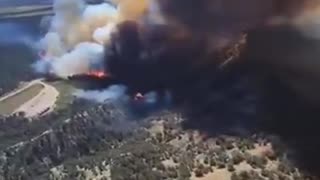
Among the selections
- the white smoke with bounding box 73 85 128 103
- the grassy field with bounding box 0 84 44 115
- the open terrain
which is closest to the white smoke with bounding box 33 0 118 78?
the white smoke with bounding box 73 85 128 103

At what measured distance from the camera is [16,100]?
15.6 meters

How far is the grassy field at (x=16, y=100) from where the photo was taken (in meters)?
15.5

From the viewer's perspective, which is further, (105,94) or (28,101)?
(28,101)

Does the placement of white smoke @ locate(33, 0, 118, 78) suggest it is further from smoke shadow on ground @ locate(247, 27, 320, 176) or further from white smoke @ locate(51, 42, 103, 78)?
smoke shadow on ground @ locate(247, 27, 320, 176)

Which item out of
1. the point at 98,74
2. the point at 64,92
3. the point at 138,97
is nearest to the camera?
the point at 138,97

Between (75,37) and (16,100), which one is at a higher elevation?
(75,37)

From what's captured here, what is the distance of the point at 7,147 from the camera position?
15227 mm

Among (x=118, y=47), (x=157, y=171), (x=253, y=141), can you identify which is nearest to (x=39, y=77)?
(x=118, y=47)

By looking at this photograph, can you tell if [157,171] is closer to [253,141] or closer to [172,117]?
[172,117]

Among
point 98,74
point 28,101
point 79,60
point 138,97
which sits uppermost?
point 79,60

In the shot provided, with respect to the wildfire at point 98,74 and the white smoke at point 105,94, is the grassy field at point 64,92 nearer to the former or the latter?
the white smoke at point 105,94

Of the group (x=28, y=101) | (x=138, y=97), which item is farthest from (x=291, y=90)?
(x=28, y=101)

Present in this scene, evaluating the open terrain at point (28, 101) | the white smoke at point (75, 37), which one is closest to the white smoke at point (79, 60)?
the white smoke at point (75, 37)

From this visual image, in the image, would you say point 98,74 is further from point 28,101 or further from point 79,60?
point 28,101
